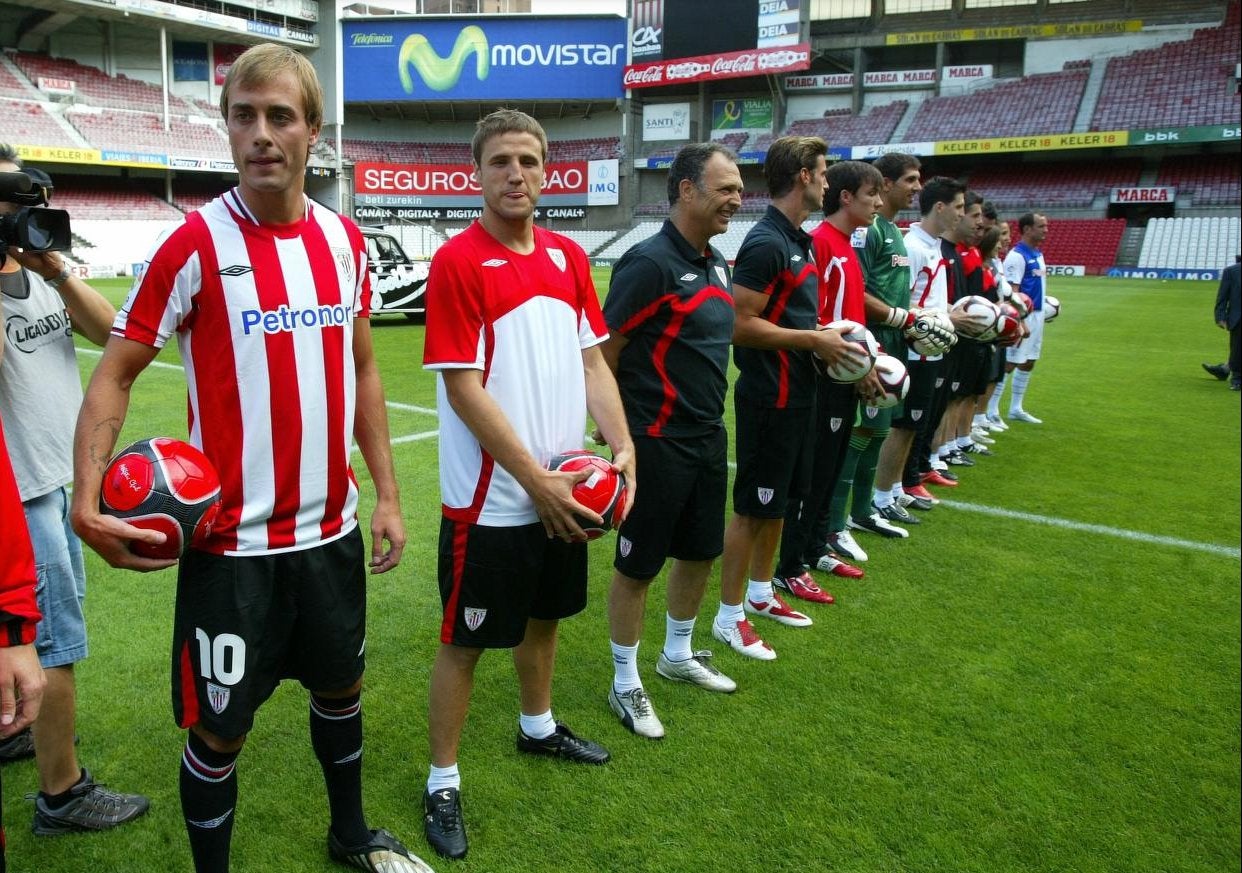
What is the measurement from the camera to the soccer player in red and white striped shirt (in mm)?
1995

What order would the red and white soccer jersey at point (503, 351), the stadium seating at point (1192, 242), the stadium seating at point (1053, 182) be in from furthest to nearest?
the stadium seating at point (1053, 182)
the stadium seating at point (1192, 242)
the red and white soccer jersey at point (503, 351)

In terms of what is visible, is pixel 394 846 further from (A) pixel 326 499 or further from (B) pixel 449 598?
(A) pixel 326 499

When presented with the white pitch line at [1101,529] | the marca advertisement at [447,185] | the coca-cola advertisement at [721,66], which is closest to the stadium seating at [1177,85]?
the coca-cola advertisement at [721,66]

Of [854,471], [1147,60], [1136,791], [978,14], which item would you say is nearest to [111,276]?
[854,471]

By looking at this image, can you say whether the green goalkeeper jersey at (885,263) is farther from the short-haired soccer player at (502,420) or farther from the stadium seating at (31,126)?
the stadium seating at (31,126)

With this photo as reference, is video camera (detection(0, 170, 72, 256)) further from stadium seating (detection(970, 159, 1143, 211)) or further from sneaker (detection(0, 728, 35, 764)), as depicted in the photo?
stadium seating (detection(970, 159, 1143, 211))

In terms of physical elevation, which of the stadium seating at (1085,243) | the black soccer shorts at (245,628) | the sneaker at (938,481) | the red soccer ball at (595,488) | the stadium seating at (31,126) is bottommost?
the sneaker at (938,481)

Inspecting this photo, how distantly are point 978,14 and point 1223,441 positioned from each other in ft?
131

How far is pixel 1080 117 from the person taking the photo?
37.9 m

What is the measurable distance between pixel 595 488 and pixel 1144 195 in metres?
40.7

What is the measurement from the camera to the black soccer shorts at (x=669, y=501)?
3.23 meters

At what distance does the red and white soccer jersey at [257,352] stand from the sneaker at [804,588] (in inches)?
117

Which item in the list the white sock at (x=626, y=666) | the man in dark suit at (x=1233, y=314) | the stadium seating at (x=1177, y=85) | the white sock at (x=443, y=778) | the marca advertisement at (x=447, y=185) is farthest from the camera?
the marca advertisement at (x=447, y=185)

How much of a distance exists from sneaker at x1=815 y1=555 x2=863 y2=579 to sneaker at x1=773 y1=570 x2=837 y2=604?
0.25 metres
